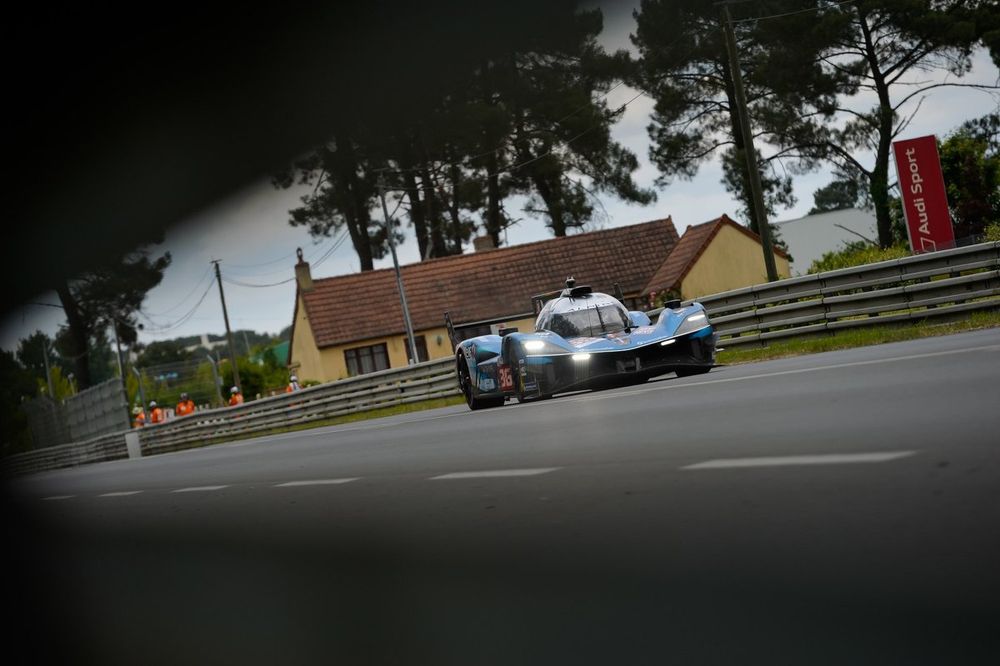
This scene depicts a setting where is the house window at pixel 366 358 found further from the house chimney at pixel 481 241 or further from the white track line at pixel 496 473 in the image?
the white track line at pixel 496 473

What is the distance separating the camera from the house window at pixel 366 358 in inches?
1935

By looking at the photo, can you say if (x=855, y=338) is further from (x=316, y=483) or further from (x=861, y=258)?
(x=316, y=483)

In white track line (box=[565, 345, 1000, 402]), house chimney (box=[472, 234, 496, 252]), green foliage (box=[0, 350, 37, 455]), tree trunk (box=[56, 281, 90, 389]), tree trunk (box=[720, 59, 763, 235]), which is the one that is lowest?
white track line (box=[565, 345, 1000, 402])

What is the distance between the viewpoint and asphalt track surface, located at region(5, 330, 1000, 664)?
3156 mm

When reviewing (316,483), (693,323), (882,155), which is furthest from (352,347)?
(316,483)

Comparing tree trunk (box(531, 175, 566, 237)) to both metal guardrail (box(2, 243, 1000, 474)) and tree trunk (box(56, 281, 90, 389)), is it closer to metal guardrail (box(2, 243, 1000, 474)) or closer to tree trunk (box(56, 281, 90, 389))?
tree trunk (box(56, 281, 90, 389))

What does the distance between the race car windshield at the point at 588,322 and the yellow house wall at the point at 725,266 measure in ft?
99.9

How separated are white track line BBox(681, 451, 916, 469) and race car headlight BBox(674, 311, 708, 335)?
825 centimetres

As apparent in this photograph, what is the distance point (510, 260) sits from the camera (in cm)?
4931

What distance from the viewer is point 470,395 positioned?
55.1ft

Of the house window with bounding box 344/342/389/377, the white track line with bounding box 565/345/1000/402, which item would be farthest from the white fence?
the house window with bounding box 344/342/389/377

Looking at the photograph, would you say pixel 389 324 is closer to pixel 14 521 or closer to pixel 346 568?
pixel 14 521

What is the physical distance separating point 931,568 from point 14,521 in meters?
9.58

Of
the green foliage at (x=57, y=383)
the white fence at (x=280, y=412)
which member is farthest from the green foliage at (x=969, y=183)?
the green foliage at (x=57, y=383)
